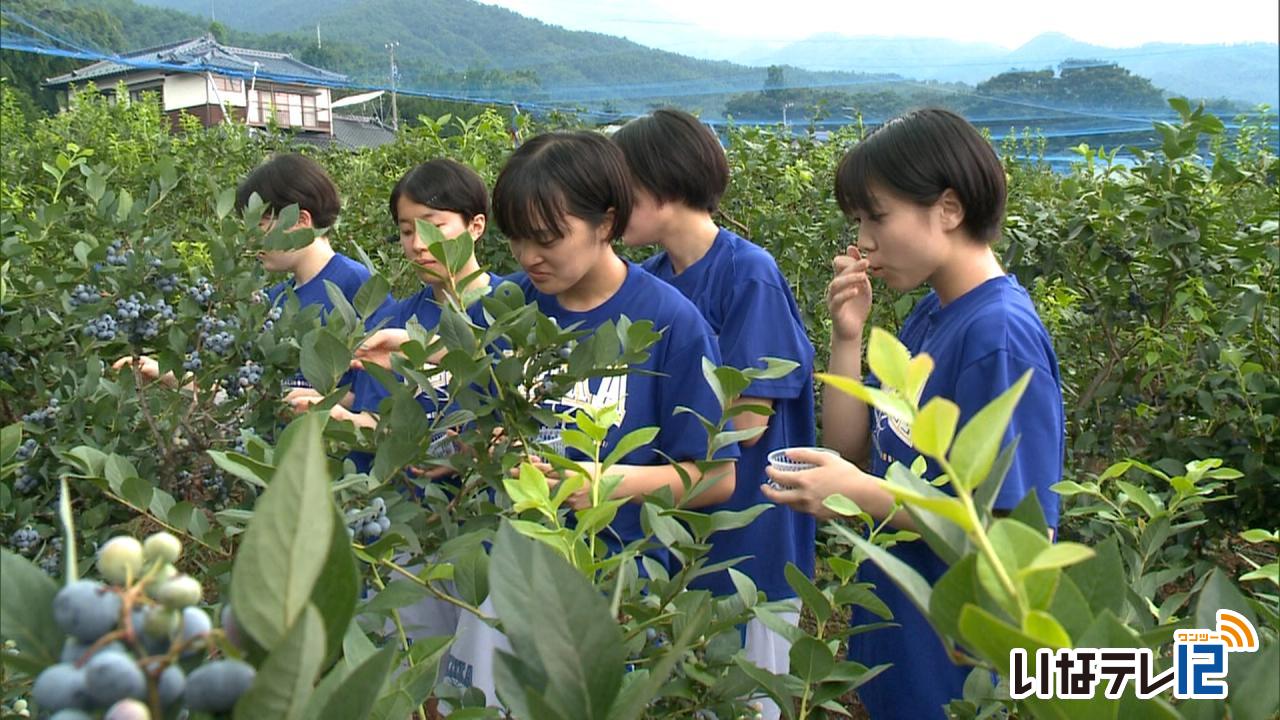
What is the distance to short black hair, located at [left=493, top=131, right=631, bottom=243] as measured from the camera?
1.84 m

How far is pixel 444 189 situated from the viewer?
2.66m

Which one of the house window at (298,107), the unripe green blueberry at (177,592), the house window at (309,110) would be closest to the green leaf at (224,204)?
the unripe green blueberry at (177,592)

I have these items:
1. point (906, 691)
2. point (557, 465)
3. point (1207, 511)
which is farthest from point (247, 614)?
point (1207, 511)

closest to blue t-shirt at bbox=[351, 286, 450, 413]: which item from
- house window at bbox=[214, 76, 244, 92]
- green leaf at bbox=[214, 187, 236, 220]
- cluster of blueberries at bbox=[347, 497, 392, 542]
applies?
green leaf at bbox=[214, 187, 236, 220]

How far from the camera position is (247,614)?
1.33 ft

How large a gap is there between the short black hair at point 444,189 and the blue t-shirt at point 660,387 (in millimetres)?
843

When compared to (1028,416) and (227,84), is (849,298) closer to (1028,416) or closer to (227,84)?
(1028,416)

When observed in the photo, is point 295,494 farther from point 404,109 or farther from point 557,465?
point 404,109

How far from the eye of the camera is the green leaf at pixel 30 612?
445mm

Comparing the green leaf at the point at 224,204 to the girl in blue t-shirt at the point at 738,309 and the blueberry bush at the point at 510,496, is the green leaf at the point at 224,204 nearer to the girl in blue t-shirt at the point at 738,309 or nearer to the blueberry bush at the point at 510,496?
the blueberry bush at the point at 510,496

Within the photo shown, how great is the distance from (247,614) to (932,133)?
153 cm

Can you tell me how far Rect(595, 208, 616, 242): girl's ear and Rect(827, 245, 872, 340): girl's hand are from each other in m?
0.44

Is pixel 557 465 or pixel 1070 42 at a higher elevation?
pixel 1070 42

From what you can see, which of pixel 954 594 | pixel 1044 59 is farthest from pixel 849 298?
pixel 1044 59
